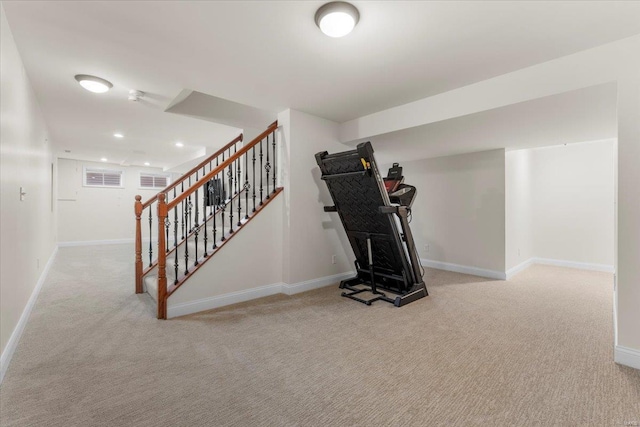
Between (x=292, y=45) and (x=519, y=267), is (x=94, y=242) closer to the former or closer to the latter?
(x=292, y=45)

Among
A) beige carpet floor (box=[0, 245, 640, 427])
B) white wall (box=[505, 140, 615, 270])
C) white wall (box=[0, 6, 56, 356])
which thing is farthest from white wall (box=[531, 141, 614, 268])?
white wall (box=[0, 6, 56, 356])

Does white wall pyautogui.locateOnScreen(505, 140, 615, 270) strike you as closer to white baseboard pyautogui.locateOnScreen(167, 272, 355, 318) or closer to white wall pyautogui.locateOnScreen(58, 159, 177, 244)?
white baseboard pyautogui.locateOnScreen(167, 272, 355, 318)

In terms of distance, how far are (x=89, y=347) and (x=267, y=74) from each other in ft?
9.31

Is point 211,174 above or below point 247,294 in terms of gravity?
above

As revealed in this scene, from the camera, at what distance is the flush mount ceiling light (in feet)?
5.91

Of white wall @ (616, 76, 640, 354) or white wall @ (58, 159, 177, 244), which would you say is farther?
white wall @ (58, 159, 177, 244)

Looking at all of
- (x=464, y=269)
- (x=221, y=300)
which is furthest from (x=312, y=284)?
(x=464, y=269)

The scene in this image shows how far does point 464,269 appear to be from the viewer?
4.91m

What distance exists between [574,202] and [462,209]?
7.24ft

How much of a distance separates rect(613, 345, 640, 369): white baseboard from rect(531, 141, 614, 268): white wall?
13.0 feet

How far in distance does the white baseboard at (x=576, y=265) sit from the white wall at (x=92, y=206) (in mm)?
A: 10670

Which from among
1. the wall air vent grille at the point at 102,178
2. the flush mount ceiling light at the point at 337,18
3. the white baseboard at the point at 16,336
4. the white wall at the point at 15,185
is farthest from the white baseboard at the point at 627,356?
the wall air vent grille at the point at 102,178

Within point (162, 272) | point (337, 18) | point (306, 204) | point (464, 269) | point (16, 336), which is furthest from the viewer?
point (464, 269)

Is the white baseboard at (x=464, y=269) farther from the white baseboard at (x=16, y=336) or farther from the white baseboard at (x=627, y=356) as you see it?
the white baseboard at (x=16, y=336)
